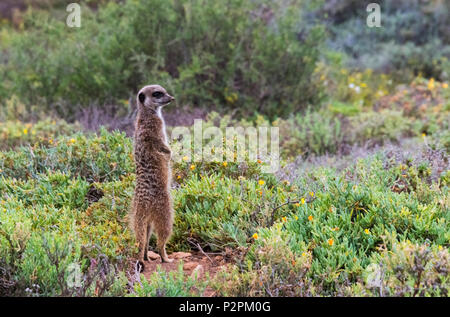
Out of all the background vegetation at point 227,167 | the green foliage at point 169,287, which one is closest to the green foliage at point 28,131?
the background vegetation at point 227,167

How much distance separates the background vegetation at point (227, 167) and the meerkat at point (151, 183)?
26cm

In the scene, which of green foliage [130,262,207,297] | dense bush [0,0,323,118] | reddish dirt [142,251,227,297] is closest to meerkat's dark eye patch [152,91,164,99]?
reddish dirt [142,251,227,297]

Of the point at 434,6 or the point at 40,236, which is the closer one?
the point at 40,236

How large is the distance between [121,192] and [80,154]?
3.12ft

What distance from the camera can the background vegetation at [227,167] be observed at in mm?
3744

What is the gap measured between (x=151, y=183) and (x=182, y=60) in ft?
18.8

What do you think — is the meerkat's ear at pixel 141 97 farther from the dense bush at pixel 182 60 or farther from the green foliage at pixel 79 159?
the dense bush at pixel 182 60

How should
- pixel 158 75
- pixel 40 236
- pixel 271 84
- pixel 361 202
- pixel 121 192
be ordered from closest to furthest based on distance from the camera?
1. pixel 40 236
2. pixel 361 202
3. pixel 121 192
4. pixel 158 75
5. pixel 271 84

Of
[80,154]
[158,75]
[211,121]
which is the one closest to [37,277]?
[80,154]

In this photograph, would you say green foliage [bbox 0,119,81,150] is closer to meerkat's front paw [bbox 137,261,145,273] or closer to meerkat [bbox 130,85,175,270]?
meerkat [bbox 130,85,175,270]

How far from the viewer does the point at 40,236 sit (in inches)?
160

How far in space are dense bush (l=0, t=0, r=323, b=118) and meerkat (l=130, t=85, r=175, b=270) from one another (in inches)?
173

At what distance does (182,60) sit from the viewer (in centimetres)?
961
